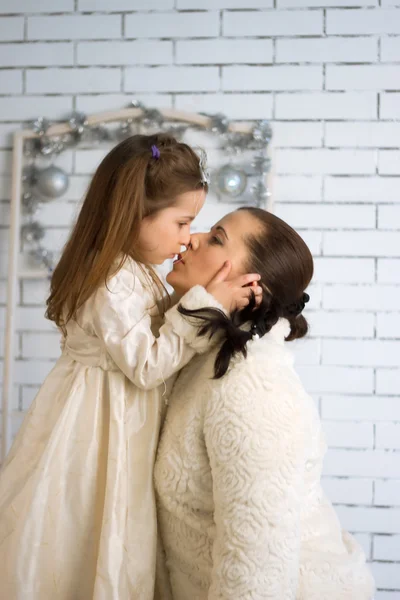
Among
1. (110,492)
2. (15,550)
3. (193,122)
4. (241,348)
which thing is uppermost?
(193,122)

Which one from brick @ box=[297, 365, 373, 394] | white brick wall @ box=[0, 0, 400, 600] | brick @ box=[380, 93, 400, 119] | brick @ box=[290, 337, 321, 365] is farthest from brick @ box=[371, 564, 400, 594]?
brick @ box=[380, 93, 400, 119]

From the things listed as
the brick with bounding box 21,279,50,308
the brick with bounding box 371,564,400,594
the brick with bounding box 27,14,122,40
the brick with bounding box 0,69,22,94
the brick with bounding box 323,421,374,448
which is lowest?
the brick with bounding box 371,564,400,594

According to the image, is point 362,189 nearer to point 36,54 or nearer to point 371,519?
point 371,519

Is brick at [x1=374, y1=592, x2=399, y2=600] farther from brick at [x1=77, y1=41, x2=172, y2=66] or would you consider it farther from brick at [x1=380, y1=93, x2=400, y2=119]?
brick at [x1=77, y1=41, x2=172, y2=66]

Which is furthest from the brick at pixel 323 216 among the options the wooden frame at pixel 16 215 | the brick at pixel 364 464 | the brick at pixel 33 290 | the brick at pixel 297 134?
the brick at pixel 33 290

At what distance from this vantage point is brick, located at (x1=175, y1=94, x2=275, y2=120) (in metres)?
2.84

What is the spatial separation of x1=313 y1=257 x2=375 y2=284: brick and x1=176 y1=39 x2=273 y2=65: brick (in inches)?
34.5

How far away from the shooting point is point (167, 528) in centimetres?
147

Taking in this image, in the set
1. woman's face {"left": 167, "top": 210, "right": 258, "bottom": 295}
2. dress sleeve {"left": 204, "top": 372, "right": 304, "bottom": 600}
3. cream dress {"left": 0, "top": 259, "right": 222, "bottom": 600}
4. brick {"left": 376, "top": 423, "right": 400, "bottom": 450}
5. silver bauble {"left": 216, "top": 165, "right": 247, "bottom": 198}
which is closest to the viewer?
dress sleeve {"left": 204, "top": 372, "right": 304, "bottom": 600}

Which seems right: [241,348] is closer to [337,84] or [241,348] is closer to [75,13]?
[337,84]

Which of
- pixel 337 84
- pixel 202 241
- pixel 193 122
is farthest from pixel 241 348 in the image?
pixel 337 84

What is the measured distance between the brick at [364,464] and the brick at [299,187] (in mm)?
1062

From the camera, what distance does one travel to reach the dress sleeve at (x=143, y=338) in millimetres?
1442

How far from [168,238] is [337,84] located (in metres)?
1.50
